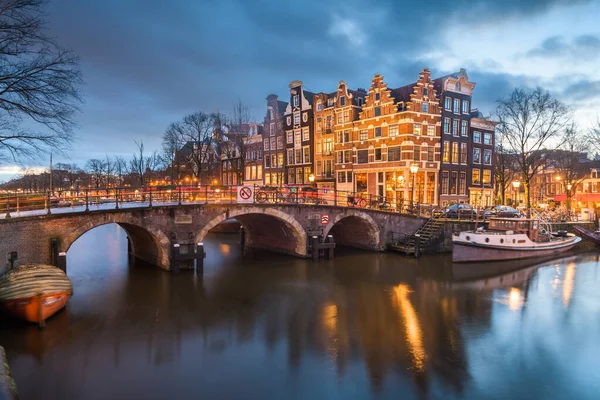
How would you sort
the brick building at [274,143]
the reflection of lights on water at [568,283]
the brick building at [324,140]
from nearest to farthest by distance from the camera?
the reflection of lights on water at [568,283]
the brick building at [324,140]
the brick building at [274,143]

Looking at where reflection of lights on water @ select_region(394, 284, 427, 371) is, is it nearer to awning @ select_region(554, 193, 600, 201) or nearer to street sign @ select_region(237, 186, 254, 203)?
street sign @ select_region(237, 186, 254, 203)

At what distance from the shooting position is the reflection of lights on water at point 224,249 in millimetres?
29062

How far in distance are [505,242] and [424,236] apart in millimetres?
5468

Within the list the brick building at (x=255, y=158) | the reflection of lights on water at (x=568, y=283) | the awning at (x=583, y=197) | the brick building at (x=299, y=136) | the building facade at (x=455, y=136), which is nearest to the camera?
the reflection of lights on water at (x=568, y=283)

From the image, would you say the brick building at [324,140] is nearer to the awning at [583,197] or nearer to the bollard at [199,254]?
the bollard at [199,254]

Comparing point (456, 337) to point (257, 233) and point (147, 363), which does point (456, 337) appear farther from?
point (257, 233)

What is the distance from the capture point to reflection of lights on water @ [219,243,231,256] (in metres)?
29.1

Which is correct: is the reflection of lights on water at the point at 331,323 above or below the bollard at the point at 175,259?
below

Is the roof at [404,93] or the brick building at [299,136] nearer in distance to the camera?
the roof at [404,93]

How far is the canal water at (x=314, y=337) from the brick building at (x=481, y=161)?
23.5 meters

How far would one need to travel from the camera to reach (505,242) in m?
26.2

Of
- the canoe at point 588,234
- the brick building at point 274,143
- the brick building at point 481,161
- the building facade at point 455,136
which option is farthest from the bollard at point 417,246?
the brick building at point 274,143

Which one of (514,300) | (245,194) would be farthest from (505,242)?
(245,194)

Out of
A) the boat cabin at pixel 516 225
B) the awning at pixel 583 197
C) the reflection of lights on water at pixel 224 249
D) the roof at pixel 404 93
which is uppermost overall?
the roof at pixel 404 93
